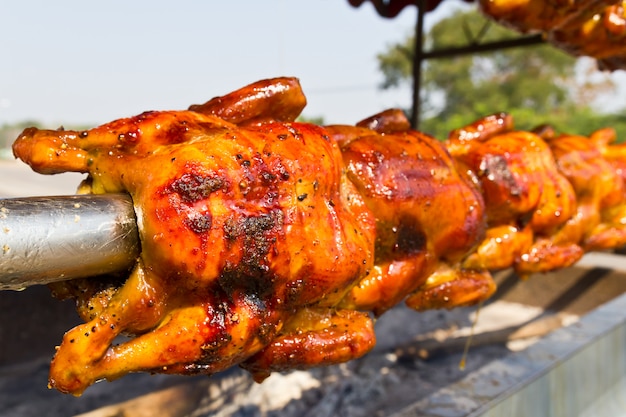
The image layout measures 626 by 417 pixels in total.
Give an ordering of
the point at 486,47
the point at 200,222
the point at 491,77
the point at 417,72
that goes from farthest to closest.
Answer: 1. the point at 491,77
2. the point at 417,72
3. the point at 486,47
4. the point at 200,222

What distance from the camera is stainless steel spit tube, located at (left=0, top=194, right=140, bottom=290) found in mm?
659

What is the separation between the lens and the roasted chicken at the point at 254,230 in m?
0.85

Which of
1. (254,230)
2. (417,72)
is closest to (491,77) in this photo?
(417,72)

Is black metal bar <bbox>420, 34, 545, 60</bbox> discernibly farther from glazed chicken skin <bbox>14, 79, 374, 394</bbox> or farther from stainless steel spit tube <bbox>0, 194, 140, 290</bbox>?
stainless steel spit tube <bbox>0, 194, 140, 290</bbox>

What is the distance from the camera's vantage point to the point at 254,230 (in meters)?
0.90

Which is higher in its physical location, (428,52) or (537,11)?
(537,11)

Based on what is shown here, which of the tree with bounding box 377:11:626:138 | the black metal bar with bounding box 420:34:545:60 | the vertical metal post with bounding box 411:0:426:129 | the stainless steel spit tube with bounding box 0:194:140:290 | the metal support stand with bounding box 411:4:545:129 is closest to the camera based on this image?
the stainless steel spit tube with bounding box 0:194:140:290

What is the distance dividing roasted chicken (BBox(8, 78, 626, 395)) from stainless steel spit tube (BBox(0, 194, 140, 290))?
40mm

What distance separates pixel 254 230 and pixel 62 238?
11.3 inches

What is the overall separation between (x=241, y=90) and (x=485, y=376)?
1260 mm

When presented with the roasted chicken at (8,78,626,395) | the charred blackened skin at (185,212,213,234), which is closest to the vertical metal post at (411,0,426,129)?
the roasted chicken at (8,78,626,395)

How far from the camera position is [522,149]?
170 centimetres

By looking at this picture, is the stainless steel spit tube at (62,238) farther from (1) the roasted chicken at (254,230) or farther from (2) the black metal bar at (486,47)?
(2) the black metal bar at (486,47)

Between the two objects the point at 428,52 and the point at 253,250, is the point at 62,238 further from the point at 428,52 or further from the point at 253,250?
the point at 428,52
